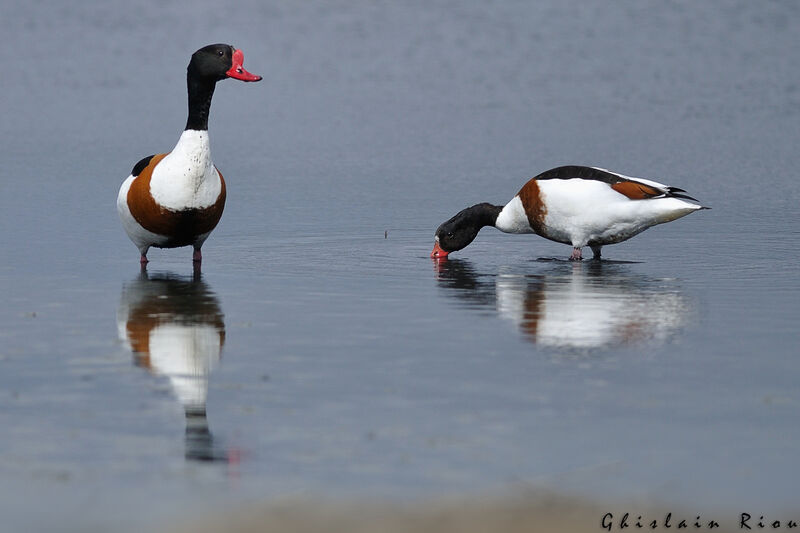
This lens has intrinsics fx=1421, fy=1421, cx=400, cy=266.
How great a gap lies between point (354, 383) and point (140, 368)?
1.20 metres

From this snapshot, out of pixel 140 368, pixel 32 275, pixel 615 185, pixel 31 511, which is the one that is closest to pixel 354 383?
pixel 140 368

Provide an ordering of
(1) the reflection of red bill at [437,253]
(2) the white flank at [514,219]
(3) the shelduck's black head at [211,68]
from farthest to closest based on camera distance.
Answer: (2) the white flank at [514,219]
(1) the reflection of red bill at [437,253]
(3) the shelduck's black head at [211,68]

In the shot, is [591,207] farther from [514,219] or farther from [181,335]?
[181,335]

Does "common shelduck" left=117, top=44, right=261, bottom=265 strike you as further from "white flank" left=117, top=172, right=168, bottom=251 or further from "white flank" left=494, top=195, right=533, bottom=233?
"white flank" left=494, top=195, right=533, bottom=233

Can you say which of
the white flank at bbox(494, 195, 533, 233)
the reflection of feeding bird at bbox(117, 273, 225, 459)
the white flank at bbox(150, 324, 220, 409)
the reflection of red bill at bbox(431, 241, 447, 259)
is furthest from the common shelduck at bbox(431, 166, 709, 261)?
the white flank at bbox(150, 324, 220, 409)

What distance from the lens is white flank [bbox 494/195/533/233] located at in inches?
527

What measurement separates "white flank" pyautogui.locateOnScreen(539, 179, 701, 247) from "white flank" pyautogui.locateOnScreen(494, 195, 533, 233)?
48cm

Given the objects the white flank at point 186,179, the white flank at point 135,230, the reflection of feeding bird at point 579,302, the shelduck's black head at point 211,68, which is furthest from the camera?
the shelduck's black head at point 211,68

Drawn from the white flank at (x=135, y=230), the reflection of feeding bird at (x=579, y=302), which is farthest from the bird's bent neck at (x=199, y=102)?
the reflection of feeding bird at (x=579, y=302)

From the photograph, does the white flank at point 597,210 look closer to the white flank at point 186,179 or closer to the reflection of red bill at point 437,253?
the reflection of red bill at point 437,253

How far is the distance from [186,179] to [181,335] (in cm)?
308

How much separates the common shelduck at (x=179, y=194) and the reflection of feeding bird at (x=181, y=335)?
495mm

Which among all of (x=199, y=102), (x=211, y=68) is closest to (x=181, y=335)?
(x=199, y=102)

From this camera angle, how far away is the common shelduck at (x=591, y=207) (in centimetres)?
1269
